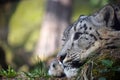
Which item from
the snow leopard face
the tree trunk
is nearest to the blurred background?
the tree trunk

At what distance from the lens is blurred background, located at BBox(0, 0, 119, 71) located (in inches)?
619

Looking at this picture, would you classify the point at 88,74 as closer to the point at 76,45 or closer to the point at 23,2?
the point at 76,45

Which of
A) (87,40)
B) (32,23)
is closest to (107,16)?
(87,40)

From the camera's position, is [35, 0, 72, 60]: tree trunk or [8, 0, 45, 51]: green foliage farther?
[8, 0, 45, 51]: green foliage

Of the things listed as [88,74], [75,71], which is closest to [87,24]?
[75,71]

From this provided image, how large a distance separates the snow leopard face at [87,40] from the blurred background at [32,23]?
10.3 metres

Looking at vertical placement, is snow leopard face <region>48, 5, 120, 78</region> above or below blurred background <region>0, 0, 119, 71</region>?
above

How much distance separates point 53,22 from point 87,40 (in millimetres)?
11260

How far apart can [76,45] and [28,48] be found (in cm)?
1306

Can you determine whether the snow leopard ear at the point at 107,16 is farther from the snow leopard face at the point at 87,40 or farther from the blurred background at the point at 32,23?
the blurred background at the point at 32,23

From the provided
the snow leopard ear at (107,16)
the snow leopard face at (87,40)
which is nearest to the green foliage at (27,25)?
the snow leopard face at (87,40)

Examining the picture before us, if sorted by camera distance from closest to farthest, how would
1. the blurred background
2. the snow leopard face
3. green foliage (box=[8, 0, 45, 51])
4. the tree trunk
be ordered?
the snow leopard face < the tree trunk < the blurred background < green foliage (box=[8, 0, 45, 51])

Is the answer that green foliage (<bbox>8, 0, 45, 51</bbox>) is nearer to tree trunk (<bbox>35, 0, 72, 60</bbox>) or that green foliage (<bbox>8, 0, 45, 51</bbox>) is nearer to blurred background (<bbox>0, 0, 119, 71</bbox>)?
blurred background (<bbox>0, 0, 119, 71</bbox>)

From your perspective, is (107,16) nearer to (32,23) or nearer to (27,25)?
(32,23)
